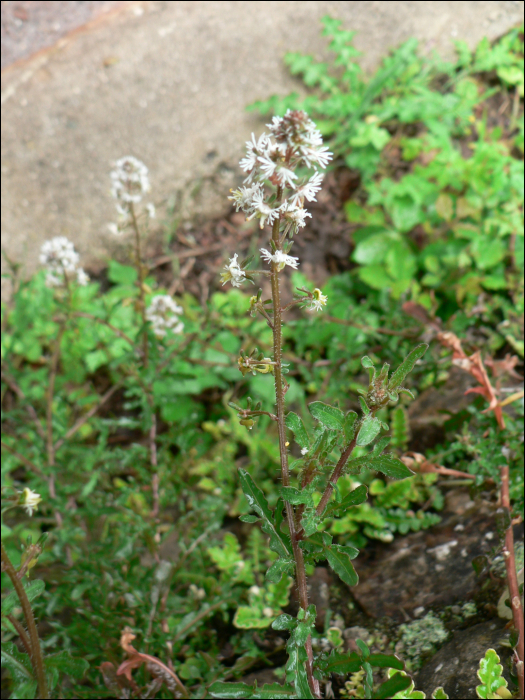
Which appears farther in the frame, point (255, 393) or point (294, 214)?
point (255, 393)

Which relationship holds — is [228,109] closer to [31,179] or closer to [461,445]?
[31,179]

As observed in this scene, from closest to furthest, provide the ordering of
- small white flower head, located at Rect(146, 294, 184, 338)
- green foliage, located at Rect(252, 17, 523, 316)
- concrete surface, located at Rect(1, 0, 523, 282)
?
small white flower head, located at Rect(146, 294, 184, 338), green foliage, located at Rect(252, 17, 523, 316), concrete surface, located at Rect(1, 0, 523, 282)

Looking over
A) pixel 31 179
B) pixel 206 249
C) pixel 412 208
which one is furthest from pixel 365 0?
pixel 31 179

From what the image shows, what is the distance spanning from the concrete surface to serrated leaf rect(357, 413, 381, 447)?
292 centimetres

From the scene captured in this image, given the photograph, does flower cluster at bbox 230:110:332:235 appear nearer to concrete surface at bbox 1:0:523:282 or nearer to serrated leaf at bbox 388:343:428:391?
serrated leaf at bbox 388:343:428:391

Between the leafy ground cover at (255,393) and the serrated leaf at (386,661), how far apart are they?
0.89 ft

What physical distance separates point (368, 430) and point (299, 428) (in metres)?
0.19

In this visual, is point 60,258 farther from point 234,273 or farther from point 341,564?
point 341,564

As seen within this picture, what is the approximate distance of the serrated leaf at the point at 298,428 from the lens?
3.91 feet

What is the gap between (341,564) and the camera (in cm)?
119

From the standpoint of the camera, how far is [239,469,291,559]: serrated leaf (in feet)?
4.02

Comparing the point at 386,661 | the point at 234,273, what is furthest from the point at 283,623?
the point at 234,273

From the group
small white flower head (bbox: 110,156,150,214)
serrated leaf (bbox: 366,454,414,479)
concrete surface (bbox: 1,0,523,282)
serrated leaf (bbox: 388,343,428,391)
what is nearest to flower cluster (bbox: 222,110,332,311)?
serrated leaf (bbox: 388,343,428,391)

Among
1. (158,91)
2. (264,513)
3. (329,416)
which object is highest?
(158,91)
